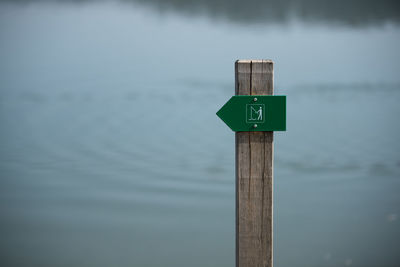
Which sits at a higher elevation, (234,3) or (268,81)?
(234,3)

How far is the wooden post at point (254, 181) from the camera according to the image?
4.68ft

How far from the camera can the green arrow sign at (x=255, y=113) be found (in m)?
1.40

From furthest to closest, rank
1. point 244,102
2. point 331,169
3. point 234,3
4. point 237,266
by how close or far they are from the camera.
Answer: point 234,3 → point 331,169 → point 237,266 → point 244,102

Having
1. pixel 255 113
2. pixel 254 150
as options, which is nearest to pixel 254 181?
→ pixel 254 150

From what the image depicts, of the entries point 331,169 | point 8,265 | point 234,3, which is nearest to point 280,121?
point 8,265

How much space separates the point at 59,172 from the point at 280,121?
486 cm

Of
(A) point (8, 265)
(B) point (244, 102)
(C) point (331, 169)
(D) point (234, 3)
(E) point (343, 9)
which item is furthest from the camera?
(E) point (343, 9)

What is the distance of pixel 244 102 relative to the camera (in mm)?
1405

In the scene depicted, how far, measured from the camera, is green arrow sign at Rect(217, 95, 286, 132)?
140 centimetres

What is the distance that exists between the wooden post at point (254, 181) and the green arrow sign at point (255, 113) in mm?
28

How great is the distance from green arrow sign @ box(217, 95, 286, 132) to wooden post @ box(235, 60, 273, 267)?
3cm

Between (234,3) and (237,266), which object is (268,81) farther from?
(234,3)

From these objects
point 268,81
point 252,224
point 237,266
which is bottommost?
point 237,266

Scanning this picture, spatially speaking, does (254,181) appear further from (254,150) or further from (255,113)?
(255,113)
